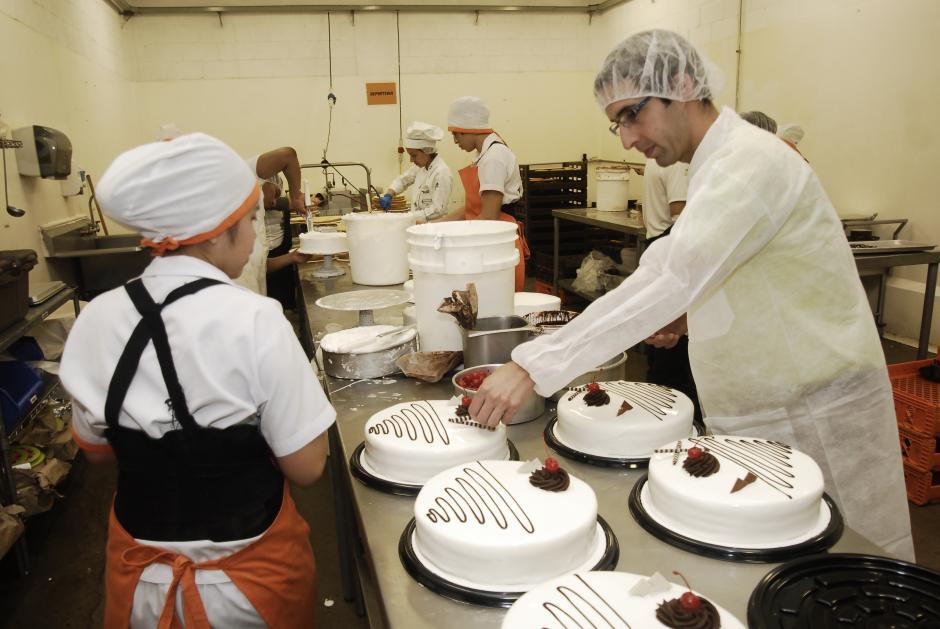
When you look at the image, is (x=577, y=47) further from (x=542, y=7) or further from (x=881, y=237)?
(x=881, y=237)

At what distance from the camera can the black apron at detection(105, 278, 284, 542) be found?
3.32ft

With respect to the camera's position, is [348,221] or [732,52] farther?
[732,52]

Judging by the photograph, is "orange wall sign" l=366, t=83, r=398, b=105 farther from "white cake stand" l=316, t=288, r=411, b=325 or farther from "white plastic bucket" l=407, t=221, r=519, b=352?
"white plastic bucket" l=407, t=221, r=519, b=352

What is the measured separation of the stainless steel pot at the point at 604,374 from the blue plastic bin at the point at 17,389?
6.82 ft

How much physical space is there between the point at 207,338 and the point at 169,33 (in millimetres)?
6737

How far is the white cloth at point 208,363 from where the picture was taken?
3.32ft

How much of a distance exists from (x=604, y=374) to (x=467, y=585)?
80 centimetres

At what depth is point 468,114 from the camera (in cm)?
398

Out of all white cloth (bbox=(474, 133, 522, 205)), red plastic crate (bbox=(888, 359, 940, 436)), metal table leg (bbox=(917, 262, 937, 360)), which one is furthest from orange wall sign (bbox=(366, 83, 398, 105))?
red plastic crate (bbox=(888, 359, 940, 436))

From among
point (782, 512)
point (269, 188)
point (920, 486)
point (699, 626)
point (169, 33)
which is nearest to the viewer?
point (699, 626)

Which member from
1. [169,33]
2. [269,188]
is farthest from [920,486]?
[169,33]

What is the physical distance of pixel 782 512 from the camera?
934mm

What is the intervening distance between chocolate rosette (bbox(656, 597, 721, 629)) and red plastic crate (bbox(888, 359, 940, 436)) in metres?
2.18

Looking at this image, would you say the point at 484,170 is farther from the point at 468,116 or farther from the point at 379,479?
the point at 379,479
